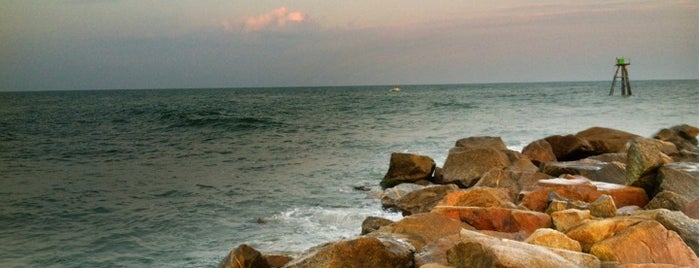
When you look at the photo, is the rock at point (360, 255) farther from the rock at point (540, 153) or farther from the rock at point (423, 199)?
the rock at point (540, 153)

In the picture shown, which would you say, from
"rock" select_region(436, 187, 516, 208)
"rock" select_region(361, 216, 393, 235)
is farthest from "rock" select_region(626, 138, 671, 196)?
"rock" select_region(361, 216, 393, 235)

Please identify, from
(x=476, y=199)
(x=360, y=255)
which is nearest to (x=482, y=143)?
(x=476, y=199)

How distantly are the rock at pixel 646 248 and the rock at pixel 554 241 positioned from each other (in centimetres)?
22

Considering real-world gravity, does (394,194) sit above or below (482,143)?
below

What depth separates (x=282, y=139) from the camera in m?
36.5

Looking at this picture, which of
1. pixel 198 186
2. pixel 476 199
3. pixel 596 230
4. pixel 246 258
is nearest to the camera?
pixel 596 230

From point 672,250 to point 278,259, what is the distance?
515 cm

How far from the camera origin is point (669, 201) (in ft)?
28.5

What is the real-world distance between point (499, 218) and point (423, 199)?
5.03 m

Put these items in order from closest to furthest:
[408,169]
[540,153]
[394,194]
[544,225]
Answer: [544,225], [394,194], [540,153], [408,169]

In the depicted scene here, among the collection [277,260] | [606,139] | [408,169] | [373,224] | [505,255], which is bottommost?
[408,169]

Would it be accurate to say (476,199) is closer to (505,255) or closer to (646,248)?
(646,248)

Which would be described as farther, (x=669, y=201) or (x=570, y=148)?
(x=570, y=148)

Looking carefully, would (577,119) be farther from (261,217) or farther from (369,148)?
(261,217)
